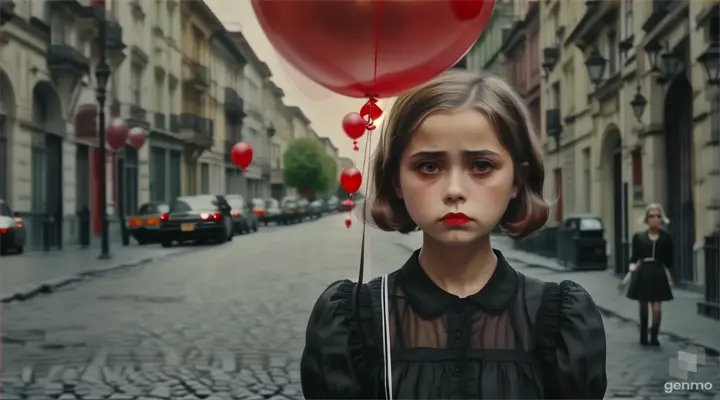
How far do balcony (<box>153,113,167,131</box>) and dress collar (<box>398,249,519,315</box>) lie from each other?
2.04 meters

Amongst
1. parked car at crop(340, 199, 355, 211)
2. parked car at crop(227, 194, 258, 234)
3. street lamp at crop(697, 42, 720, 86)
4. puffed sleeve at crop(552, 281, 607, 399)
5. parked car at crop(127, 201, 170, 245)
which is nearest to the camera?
puffed sleeve at crop(552, 281, 607, 399)

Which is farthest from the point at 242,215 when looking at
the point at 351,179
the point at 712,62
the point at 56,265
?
the point at 712,62

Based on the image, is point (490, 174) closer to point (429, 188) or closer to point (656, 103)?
point (429, 188)

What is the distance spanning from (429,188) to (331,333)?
0.95 feet

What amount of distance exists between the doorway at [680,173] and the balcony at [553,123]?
29.6 inches

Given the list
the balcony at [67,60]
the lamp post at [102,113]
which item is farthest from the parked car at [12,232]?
the balcony at [67,60]

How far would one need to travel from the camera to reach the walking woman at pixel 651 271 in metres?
3.43

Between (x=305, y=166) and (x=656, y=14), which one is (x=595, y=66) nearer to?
(x=656, y=14)

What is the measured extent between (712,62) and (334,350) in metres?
3.02

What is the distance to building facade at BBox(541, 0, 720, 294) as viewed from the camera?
132 inches

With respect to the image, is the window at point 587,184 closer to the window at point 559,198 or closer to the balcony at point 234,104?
the window at point 559,198

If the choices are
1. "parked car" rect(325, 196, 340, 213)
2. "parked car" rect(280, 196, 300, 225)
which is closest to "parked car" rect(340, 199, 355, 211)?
"parked car" rect(325, 196, 340, 213)

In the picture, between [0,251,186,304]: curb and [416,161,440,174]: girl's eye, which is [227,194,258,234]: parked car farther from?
[416,161,440,174]: girl's eye

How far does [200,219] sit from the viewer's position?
309 cm
